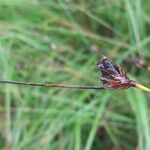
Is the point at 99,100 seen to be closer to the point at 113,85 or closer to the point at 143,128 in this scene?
the point at 143,128

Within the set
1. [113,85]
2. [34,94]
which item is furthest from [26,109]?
[113,85]

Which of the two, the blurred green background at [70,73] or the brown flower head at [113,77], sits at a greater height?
the blurred green background at [70,73]

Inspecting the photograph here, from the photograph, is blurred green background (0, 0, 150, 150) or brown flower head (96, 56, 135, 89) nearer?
brown flower head (96, 56, 135, 89)

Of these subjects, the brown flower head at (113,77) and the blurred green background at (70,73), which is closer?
the brown flower head at (113,77)

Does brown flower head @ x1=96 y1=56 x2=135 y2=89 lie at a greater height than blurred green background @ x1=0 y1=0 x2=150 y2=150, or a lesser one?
lesser
